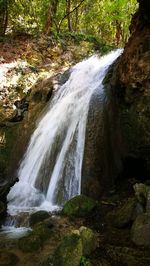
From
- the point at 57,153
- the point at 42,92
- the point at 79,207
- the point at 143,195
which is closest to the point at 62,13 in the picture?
the point at 42,92

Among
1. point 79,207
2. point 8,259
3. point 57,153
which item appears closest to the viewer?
point 8,259

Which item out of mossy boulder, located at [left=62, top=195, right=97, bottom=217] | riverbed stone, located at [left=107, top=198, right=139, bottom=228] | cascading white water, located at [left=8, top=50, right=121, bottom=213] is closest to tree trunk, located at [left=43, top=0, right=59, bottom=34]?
cascading white water, located at [left=8, top=50, right=121, bottom=213]

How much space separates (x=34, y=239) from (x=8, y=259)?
1.92 ft

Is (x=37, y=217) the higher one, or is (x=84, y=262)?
(x=37, y=217)

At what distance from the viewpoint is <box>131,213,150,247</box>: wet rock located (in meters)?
6.29

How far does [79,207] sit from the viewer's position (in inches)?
310

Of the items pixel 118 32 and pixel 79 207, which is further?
pixel 118 32

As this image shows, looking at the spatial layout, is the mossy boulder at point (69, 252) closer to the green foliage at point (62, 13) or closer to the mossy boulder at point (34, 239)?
the mossy boulder at point (34, 239)

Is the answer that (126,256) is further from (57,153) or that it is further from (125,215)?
(57,153)

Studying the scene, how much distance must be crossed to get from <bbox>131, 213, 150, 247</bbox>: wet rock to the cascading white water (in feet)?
9.22

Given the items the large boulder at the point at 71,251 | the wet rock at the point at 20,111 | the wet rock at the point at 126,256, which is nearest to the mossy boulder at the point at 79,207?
the wet rock at the point at 126,256

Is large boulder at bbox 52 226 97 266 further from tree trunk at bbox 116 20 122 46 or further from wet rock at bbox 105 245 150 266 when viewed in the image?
tree trunk at bbox 116 20 122 46

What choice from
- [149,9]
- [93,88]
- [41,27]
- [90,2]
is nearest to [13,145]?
[93,88]

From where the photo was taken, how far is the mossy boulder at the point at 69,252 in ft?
17.4
